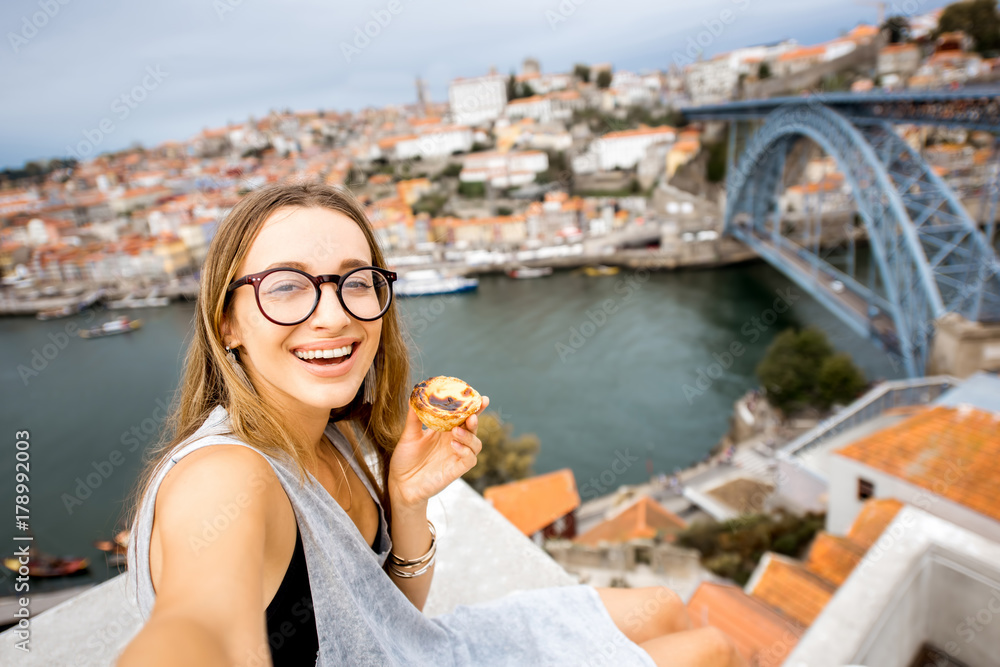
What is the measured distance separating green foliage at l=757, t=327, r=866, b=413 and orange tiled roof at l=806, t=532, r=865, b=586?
5.14 metres

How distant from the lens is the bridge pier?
228 inches

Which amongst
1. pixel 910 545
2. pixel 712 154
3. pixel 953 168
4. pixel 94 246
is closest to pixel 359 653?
pixel 910 545

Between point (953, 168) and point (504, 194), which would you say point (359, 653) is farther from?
point (504, 194)

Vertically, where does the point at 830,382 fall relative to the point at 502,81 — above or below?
below

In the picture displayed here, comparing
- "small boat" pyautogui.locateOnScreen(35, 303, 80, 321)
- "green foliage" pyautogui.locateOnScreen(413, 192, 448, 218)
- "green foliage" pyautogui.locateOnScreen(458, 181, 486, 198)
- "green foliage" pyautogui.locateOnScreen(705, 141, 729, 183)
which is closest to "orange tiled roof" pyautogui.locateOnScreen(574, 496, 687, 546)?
"green foliage" pyautogui.locateOnScreen(705, 141, 729, 183)

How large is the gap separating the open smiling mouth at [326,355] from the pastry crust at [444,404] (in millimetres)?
114

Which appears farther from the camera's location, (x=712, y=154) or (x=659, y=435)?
(x=712, y=154)

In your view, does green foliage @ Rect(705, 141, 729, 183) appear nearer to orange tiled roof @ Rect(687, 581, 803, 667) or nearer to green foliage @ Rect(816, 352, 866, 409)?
green foliage @ Rect(816, 352, 866, 409)

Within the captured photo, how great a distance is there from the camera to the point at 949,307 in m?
6.18

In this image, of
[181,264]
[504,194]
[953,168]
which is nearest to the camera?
[953,168]

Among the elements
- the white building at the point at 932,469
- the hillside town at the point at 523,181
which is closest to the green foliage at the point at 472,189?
the hillside town at the point at 523,181

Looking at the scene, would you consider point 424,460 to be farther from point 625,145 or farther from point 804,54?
point 804,54

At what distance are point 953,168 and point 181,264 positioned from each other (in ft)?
70.9

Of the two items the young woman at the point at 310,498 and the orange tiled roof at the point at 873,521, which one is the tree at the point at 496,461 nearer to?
the orange tiled roof at the point at 873,521
